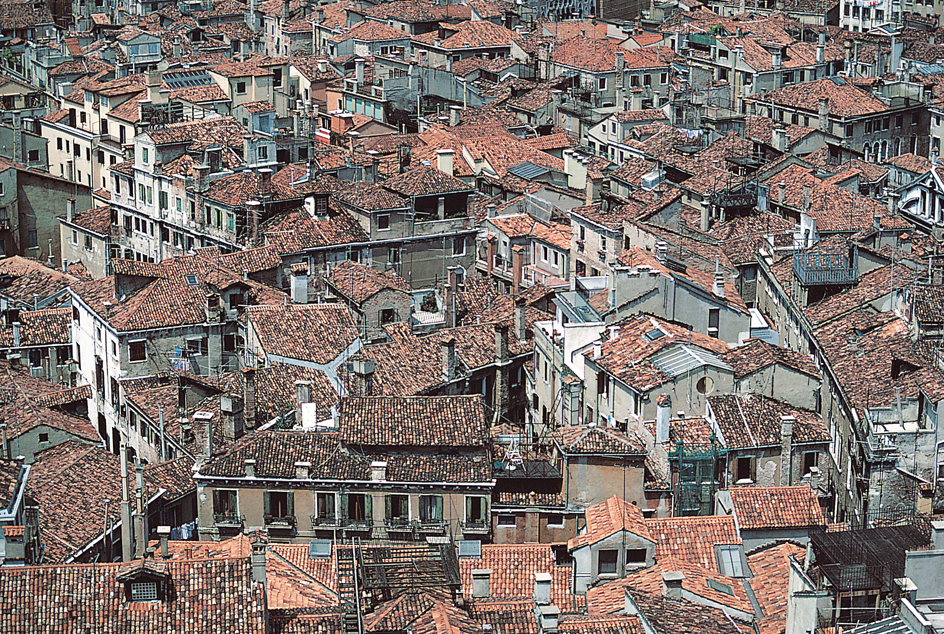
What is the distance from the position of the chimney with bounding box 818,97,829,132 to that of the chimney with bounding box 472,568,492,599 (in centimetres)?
6433

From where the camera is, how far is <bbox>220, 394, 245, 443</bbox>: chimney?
61219 mm

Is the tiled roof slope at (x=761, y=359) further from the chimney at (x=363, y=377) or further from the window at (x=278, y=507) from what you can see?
the window at (x=278, y=507)

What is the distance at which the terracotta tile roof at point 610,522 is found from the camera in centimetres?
5247

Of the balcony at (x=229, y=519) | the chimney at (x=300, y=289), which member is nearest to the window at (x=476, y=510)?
the balcony at (x=229, y=519)

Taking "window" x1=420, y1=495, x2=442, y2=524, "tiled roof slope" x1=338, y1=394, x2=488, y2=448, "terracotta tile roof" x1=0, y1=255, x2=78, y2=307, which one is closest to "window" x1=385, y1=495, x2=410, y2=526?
"window" x1=420, y1=495, x2=442, y2=524

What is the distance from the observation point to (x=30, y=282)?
83.6 m

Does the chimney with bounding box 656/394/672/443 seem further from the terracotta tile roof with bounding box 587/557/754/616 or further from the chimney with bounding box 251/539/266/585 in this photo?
the chimney with bounding box 251/539/266/585

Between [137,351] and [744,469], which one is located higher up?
[744,469]

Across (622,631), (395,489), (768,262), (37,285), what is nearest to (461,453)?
(395,489)

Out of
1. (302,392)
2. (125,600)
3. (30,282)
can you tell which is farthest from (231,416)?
(30,282)

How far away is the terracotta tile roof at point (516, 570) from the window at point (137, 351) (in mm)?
22023

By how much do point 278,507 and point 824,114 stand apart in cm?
6268

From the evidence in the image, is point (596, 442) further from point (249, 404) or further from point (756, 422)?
point (249, 404)

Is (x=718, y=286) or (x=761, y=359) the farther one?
(x=718, y=286)
